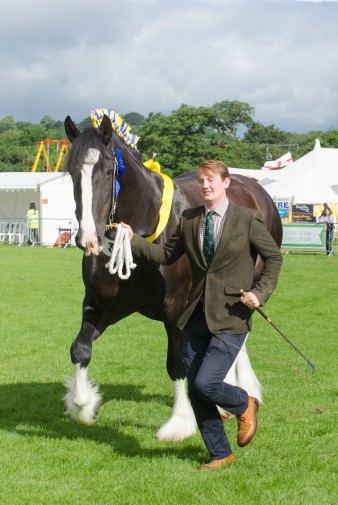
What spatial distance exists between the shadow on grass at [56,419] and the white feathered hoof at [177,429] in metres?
0.12

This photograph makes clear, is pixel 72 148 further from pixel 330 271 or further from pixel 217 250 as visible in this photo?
pixel 330 271

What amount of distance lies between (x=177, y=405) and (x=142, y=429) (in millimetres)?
382

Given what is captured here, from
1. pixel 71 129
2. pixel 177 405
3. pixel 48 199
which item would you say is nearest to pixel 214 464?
pixel 177 405

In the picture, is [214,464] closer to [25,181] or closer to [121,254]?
[121,254]

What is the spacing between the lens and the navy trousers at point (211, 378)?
4.98m

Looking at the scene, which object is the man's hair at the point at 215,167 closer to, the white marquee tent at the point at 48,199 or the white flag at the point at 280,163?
the white marquee tent at the point at 48,199

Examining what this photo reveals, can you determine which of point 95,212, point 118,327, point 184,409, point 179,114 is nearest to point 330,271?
point 118,327

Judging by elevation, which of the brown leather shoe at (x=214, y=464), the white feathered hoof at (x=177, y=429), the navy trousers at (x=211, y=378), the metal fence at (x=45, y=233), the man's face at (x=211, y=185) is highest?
the man's face at (x=211, y=185)

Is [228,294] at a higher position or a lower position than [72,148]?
lower

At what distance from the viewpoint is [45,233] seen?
33.8 m

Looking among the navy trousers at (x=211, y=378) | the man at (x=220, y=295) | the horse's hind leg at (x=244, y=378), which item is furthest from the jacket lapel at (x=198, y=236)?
the horse's hind leg at (x=244, y=378)

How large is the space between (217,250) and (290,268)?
57.3ft

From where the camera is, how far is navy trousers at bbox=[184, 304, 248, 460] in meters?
4.98

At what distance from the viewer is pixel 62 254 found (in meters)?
28.3
